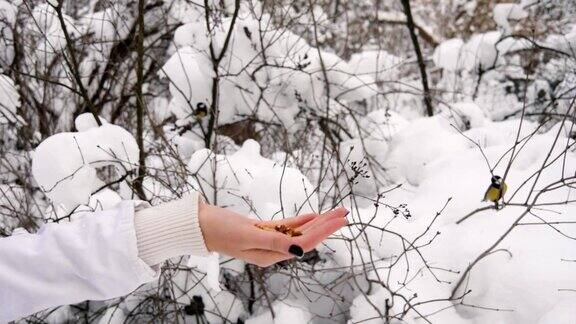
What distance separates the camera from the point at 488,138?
3.03 metres

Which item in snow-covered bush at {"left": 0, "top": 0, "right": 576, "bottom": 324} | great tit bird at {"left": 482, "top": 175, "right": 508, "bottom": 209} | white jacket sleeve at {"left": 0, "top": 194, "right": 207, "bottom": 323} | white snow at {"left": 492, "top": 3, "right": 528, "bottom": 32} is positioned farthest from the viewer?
white snow at {"left": 492, "top": 3, "right": 528, "bottom": 32}

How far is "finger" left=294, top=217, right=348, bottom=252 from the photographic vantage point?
0.98 metres

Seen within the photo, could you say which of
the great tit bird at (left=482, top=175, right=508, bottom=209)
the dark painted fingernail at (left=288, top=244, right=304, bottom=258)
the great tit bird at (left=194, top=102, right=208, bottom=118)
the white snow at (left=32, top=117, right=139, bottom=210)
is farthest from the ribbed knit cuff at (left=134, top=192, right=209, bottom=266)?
the great tit bird at (left=194, top=102, right=208, bottom=118)

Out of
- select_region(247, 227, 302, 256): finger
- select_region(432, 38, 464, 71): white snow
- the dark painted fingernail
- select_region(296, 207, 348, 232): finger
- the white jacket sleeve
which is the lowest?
the white jacket sleeve

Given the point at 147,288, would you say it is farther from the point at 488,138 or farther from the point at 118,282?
the point at 488,138

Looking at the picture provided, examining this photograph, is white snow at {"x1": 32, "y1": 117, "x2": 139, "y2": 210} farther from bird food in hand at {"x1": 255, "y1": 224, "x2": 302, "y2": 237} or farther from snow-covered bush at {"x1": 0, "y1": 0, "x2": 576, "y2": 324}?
bird food in hand at {"x1": 255, "y1": 224, "x2": 302, "y2": 237}

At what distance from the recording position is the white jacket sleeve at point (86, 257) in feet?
3.07

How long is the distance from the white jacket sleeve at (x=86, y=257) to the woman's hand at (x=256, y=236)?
0.04 metres

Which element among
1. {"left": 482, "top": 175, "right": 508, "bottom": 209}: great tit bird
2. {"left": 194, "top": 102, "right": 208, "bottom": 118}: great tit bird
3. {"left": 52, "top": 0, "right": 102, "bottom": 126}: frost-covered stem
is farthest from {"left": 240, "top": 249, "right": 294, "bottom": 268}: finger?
{"left": 194, "top": 102, "right": 208, "bottom": 118}: great tit bird

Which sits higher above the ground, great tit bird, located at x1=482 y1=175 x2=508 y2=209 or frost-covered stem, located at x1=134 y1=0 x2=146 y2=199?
frost-covered stem, located at x1=134 y1=0 x2=146 y2=199

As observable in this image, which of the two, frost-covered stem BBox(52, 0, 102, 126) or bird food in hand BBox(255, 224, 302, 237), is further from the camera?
frost-covered stem BBox(52, 0, 102, 126)

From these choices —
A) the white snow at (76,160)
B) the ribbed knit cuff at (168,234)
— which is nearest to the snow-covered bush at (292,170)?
the white snow at (76,160)

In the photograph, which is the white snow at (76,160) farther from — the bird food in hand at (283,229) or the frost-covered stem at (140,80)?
the bird food in hand at (283,229)

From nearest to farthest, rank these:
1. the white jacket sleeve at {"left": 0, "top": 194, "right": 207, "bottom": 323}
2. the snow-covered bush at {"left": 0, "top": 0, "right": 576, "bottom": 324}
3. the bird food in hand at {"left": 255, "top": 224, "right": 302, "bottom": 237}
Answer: the white jacket sleeve at {"left": 0, "top": 194, "right": 207, "bottom": 323} → the bird food in hand at {"left": 255, "top": 224, "right": 302, "bottom": 237} → the snow-covered bush at {"left": 0, "top": 0, "right": 576, "bottom": 324}
